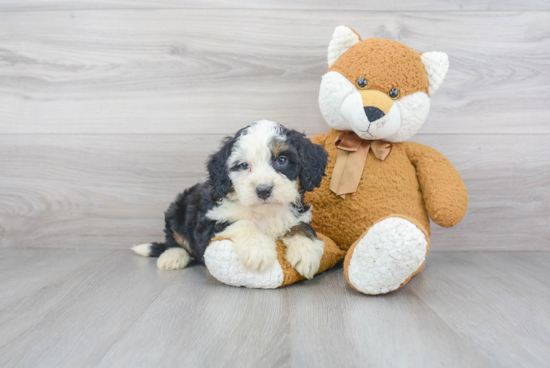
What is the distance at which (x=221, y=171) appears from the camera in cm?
144

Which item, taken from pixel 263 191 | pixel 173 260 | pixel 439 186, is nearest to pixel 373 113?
pixel 439 186

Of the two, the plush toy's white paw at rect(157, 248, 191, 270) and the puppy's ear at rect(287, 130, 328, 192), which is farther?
the plush toy's white paw at rect(157, 248, 191, 270)

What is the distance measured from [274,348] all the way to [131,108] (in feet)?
4.96

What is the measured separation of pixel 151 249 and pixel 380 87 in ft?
4.30

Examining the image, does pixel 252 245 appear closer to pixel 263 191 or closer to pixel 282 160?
pixel 263 191

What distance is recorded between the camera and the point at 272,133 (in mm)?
1421

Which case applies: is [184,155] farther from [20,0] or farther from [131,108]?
[20,0]

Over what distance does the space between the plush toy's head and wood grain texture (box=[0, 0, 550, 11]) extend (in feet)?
1.50

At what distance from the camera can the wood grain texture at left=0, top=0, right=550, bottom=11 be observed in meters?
2.00

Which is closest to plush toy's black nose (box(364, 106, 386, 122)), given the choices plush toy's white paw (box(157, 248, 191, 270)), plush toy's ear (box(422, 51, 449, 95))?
plush toy's ear (box(422, 51, 449, 95))

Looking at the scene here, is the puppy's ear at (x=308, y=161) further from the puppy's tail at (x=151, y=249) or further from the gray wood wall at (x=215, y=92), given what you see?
the puppy's tail at (x=151, y=249)

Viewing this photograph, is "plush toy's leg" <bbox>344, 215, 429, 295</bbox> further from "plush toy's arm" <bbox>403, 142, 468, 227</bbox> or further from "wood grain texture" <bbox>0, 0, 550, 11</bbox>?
"wood grain texture" <bbox>0, 0, 550, 11</bbox>

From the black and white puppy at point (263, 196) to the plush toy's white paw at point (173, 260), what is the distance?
0.82ft

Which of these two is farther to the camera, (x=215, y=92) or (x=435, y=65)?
(x=215, y=92)
